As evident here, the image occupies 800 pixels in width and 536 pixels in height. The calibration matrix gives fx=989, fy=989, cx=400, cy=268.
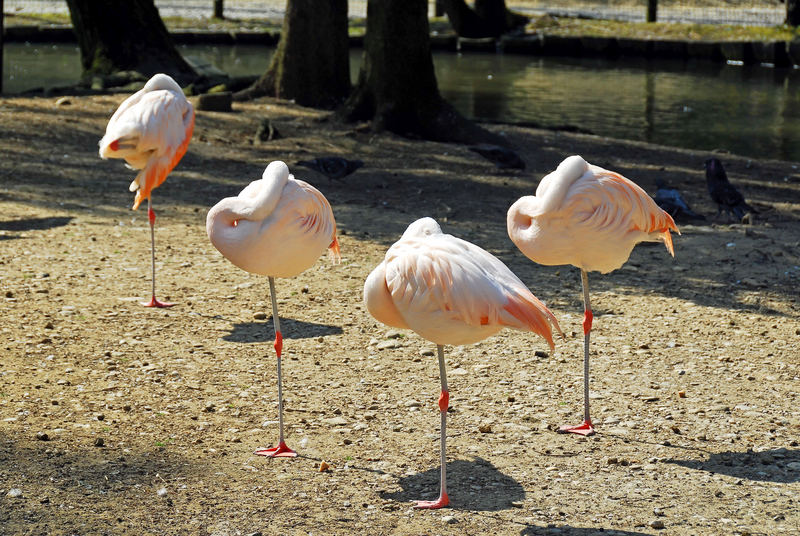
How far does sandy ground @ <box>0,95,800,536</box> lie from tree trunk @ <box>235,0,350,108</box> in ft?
14.0

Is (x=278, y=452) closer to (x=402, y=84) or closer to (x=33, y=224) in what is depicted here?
(x=33, y=224)

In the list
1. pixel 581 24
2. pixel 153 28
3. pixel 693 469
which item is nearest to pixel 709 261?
pixel 693 469

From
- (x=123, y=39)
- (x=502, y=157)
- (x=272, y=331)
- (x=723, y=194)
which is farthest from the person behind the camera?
(x=123, y=39)

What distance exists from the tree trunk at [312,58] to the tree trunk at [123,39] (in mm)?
1676

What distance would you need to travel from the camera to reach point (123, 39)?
14875 millimetres

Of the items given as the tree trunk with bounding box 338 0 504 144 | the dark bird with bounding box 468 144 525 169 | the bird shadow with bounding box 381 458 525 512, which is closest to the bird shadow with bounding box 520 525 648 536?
the bird shadow with bounding box 381 458 525 512

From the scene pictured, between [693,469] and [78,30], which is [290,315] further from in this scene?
[78,30]

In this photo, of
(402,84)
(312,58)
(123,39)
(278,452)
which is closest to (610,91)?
(312,58)

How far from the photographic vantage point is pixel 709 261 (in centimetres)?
813

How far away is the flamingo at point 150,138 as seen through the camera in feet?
23.0

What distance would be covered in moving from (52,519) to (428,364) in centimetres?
259

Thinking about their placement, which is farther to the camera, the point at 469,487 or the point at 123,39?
the point at 123,39

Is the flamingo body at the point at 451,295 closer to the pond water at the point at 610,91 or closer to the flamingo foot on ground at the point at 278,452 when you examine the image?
the flamingo foot on ground at the point at 278,452

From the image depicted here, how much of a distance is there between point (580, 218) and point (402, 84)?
23.6 feet
